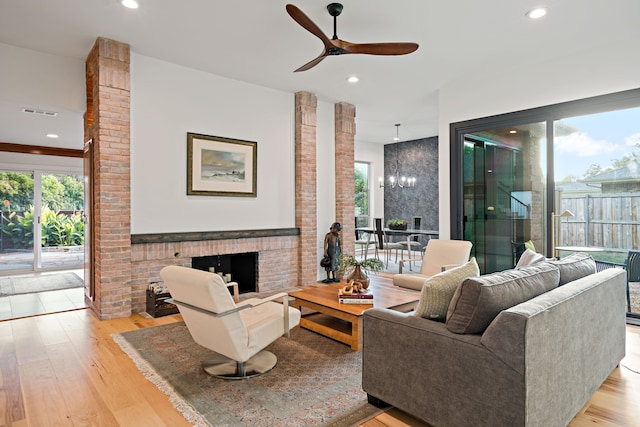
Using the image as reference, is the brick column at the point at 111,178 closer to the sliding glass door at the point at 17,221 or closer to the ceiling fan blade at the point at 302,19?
the ceiling fan blade at the point at 302,19

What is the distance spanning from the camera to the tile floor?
4371 mm

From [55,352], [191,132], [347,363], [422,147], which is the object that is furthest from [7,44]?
[422,147]

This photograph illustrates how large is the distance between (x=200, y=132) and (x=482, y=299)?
4.18 metres

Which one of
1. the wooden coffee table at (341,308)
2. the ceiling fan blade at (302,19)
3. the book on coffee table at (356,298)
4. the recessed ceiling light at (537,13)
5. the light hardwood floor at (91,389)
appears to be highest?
the recessed ceiling light at (537,13)

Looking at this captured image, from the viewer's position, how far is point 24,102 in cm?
425

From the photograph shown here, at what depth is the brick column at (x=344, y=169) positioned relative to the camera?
645 cm

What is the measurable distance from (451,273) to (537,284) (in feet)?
1.51

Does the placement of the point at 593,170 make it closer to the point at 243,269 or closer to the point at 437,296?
the point at 437,296

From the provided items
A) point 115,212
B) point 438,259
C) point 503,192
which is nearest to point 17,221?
point 115,212

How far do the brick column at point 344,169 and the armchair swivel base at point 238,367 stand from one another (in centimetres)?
369

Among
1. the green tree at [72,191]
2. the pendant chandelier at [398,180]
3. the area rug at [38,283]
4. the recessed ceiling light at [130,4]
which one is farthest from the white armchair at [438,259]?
the green tree at [72,191]

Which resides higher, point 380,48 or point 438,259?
point 380,48

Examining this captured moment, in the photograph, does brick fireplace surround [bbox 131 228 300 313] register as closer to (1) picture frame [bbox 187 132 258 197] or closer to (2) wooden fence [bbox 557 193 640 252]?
(1) picture frame [bbox 187 132 258 197]

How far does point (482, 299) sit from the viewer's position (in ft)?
5.78
